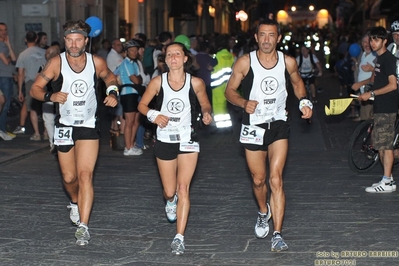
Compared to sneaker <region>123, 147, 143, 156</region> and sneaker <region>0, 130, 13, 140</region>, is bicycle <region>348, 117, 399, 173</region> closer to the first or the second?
sneaker <region>123, 147, 143, 156</region>

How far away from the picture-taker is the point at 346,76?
74.2 feet

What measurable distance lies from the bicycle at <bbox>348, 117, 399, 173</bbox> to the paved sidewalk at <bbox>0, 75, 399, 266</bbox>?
0.17 meters

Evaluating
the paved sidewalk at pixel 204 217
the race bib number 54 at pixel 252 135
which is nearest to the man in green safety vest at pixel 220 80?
the paved sidewalk at pixel 204 217

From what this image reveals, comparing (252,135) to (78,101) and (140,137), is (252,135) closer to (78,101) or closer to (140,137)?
(78,101)

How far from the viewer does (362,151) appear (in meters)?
12.1

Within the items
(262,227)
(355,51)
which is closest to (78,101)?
(262,227)

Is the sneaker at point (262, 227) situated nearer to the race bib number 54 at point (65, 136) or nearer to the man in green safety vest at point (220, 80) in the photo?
the race bib number 54 at point (65, 136)

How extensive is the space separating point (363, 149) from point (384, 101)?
153 centimetres

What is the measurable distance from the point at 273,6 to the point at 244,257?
121278 mm

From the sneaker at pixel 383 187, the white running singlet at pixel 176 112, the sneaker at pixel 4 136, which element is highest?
the white running singlet at pixel 176 112

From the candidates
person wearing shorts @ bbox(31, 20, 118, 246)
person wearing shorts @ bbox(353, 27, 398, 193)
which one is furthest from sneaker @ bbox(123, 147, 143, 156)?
person wearing shorts @ bbox(31, 20, 118, 246)

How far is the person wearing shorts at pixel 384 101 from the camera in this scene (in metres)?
10.4

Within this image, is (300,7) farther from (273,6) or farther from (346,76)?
(346,76)

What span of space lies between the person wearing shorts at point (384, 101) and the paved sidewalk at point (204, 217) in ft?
1.20
